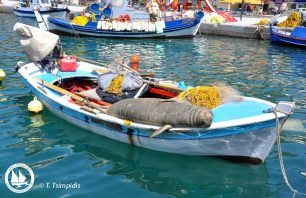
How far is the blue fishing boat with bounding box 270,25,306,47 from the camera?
25.2 m

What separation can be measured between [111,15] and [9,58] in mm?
11570

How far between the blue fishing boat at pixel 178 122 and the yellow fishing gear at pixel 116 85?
36cm

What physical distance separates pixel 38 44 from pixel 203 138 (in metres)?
6.60

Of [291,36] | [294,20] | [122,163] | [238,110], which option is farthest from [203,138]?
[294,20]

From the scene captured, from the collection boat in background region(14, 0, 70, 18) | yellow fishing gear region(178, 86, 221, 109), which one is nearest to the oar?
yellow fishing gear region(178, 86, 221, 109)

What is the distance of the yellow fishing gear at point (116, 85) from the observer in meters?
9.34

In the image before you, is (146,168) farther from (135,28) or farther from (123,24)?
(123,24)

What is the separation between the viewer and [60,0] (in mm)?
55719

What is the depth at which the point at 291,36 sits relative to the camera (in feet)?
83.7

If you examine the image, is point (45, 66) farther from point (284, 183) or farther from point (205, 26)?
point (205, 26)

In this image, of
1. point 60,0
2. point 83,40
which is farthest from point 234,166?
point 60,0

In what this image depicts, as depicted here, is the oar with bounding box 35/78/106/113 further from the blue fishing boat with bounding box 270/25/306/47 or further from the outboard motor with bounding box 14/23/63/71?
the blue fishing boat with bounding box 270/25/306/47

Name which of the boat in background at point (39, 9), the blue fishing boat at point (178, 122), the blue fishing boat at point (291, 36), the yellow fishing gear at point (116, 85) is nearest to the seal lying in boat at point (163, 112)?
the blue fishing boat at point (178, 122)
